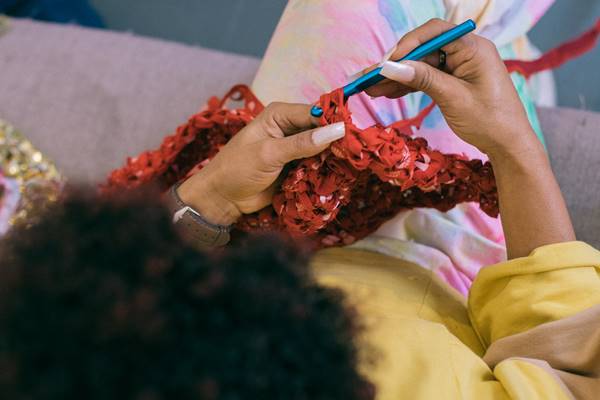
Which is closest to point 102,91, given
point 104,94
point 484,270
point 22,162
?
point 104,94

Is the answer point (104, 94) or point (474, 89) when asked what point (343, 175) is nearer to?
point (474, 89)

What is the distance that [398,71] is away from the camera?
1.45 ft

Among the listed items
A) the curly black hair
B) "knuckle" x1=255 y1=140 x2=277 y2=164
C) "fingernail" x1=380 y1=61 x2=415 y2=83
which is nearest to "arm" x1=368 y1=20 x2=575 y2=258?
"fingernail" x1=380 y1=61 x2=415 y2=83

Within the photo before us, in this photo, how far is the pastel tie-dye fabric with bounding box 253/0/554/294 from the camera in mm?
615

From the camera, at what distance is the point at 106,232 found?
0.27 m

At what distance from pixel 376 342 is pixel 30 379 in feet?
0.76

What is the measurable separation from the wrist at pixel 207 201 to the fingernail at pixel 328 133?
13 centimetres

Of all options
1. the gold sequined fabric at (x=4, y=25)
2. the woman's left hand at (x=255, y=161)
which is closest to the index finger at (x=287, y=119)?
the woman's left hand at (x=255, y=161)

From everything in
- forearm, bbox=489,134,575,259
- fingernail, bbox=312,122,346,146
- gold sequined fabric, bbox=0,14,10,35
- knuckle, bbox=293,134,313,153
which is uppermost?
forearm, bbox=489,134,575,259

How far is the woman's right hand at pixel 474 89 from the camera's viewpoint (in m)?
0.45

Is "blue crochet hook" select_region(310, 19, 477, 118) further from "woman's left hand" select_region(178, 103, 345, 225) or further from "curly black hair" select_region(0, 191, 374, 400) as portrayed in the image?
"curly black hair" select_region(0, 191, 374, 400)

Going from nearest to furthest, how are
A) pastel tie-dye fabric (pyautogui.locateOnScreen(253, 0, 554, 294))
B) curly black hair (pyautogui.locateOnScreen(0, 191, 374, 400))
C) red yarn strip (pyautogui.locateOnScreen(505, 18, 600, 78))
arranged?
1. curly black hair (pyautogui.locateOnScreen(0, 191, 374, 400))
2. pastel tie-dye fabric (pyautogui.locateOnScreen(253, 0, 554, 294))
3. red yarn strip (pyautogui.locateOnScreen(505, 18, 600, 78))

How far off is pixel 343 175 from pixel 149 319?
28 centimetres

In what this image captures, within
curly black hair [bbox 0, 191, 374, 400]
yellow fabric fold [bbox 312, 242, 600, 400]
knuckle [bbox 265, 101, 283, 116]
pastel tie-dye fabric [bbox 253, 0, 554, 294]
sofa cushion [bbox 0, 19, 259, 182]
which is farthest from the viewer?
sofa cushion [bbox 0, 19, 259, 182]
